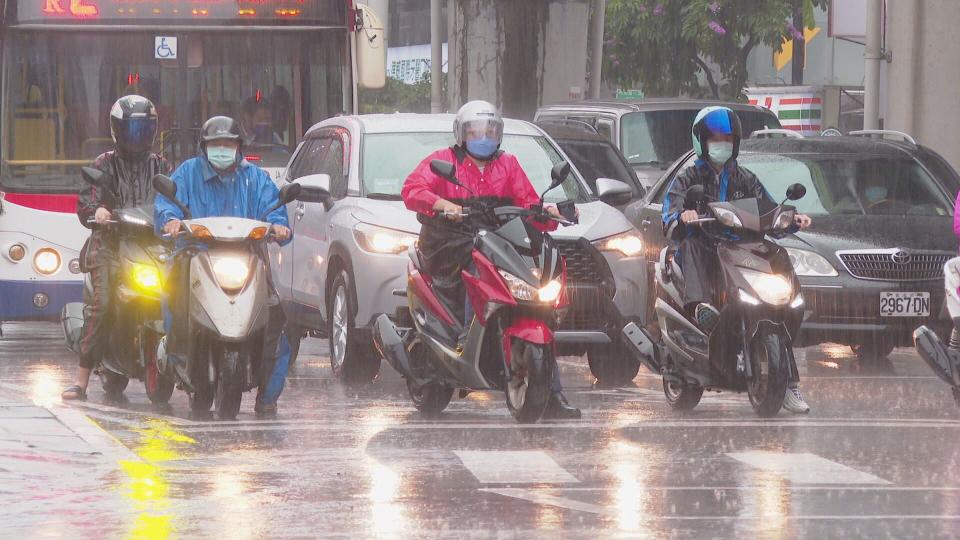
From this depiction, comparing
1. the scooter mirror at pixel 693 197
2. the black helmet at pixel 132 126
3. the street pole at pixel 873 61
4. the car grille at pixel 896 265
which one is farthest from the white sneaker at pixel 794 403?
the street pole at pixel 873 61

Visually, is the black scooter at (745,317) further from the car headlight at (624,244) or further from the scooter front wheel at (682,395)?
the car headlight at (624,244)

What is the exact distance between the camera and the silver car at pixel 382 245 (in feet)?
44.2

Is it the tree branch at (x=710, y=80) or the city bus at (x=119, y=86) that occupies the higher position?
the city bus at (x=119, y=86)

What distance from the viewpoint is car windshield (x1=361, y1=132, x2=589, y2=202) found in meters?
14.4

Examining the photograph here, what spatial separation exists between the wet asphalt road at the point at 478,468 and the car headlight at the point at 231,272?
74 cm

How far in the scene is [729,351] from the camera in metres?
11.9

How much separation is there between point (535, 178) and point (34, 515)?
6.76 meters

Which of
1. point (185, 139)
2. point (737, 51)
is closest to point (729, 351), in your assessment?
point (185, 139)

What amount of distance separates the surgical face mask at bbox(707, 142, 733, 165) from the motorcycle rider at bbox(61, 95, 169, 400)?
3.26 m

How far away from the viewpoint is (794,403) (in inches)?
480

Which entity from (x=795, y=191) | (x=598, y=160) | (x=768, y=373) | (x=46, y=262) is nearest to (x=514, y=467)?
(x=768, y=373)

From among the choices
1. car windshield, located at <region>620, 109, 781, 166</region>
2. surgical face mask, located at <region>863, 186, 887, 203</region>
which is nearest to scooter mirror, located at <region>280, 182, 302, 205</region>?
surgical face mask, located at <region>863, 186, 887, 203</region>

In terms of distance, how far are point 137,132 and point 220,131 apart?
3.19ft

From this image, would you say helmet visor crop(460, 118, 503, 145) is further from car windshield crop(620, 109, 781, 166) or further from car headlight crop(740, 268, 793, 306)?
car windshield crop(620, 109, 781, 166)
